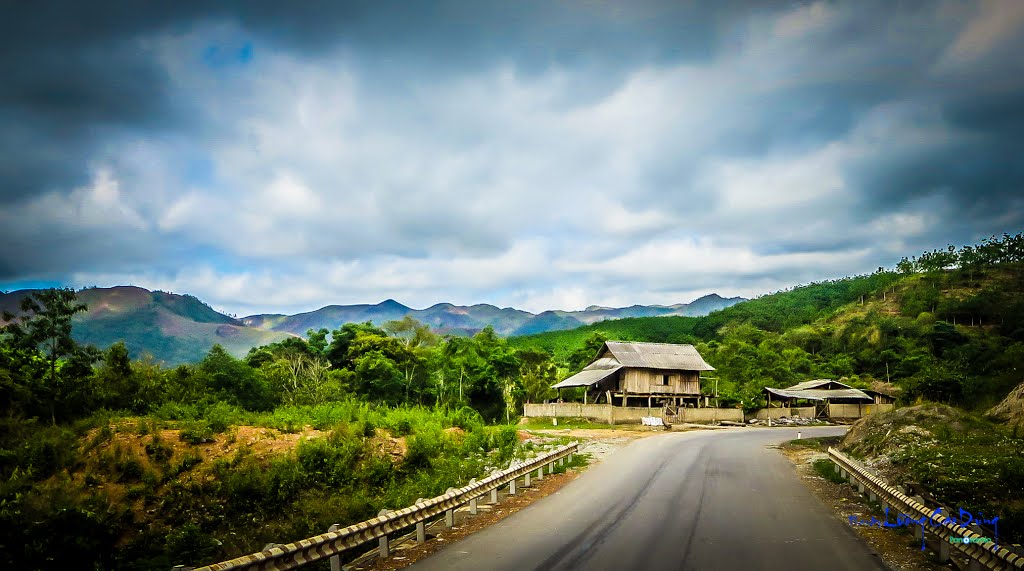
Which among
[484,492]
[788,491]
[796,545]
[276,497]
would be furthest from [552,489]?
[276,497]

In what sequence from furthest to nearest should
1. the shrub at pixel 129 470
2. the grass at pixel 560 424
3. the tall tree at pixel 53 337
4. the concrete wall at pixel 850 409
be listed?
the concrete wall at pixel 850 409 → the grass at pixel 560 424 → the tall tree at pixel 53 337 → the shrub at pixel 129 470

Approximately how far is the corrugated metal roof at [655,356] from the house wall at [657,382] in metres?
0.64

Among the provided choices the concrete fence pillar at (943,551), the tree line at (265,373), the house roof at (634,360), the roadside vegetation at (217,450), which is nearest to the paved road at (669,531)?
the concrete fence pillar at (943,551)

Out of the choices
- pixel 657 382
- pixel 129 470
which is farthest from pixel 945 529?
pixel 657 382

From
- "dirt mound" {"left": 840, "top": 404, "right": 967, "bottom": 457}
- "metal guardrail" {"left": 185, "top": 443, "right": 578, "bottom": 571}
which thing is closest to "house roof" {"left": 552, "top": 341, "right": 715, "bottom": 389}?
"dirt mound" {"left": 840, "top": 404, "right": 967, "bottom": 457}

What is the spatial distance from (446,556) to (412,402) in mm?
45305

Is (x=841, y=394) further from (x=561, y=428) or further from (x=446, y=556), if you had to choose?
(x=446, y=556)

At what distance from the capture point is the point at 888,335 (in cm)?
10162

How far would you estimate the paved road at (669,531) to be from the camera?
8852 mm

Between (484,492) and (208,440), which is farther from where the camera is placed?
(208,440)

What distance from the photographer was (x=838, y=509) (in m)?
13.5

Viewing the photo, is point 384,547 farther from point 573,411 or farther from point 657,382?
point 657,382

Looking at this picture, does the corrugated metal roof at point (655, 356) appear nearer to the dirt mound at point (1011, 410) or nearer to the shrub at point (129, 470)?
the dirt mound at point (1011, 410)

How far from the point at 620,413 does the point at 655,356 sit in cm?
1129
